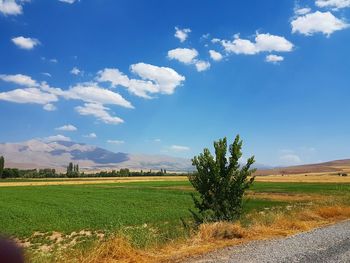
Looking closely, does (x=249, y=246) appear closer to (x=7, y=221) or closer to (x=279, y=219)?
(x=279, y=219)

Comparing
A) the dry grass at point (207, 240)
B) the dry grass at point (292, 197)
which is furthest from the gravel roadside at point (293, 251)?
the dry grass at point (292, 197)

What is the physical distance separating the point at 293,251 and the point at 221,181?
595 cm

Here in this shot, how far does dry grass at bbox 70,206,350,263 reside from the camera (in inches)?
374

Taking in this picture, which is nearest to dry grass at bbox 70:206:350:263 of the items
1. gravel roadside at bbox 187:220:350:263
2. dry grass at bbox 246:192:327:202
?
gravel roadside at bbox 187:220:350:263

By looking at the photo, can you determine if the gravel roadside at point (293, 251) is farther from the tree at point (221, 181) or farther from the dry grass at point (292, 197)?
the dry grass at point (292, 197)

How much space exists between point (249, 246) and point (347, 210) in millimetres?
10803

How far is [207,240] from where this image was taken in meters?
12.3

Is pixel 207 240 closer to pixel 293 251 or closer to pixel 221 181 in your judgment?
pixel 293 251

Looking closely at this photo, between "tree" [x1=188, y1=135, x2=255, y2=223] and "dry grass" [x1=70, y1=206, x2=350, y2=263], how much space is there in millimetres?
1143

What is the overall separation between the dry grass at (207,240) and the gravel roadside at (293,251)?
63 centimetres

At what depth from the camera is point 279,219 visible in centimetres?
1639

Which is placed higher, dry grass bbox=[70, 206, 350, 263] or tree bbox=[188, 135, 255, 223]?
tree bbox=[188, 135, 255, 223]

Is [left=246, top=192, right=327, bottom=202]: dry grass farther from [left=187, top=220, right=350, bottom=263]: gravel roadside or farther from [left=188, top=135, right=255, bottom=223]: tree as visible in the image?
[left=187, top=220, right=350, bottom=263]: gravel roadside

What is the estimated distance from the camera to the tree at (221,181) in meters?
16.0
